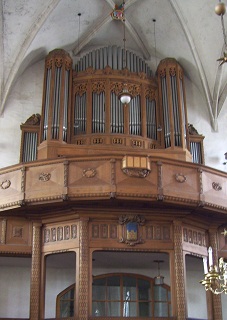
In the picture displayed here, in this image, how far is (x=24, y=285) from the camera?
18.2 meters

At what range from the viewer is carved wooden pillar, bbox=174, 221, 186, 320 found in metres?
14.8

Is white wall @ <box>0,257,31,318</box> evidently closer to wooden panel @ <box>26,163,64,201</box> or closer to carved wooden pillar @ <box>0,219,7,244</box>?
carved wooden pillar @ <box>0,219,7,244</box>

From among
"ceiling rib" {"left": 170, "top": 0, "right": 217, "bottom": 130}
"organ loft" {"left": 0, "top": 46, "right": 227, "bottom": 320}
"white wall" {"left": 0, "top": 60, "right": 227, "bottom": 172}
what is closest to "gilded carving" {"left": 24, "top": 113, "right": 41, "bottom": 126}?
"organ loft" {"left": 0, "top": 46, "right": 227, "bottom": 320}

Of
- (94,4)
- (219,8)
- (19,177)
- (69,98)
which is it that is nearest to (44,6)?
(94,4)

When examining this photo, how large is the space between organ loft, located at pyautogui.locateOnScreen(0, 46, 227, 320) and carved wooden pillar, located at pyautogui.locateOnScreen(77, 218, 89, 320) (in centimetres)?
3

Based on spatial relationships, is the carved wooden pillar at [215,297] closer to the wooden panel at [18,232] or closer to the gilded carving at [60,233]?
the gilded carving at [60,233]

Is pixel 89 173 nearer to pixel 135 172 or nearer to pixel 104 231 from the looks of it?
pixel 135 172

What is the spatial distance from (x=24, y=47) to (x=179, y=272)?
995 cm

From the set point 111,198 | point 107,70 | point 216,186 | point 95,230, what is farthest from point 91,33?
point 95,230

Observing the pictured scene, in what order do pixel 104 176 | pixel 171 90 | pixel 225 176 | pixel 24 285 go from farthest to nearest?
1. pixel 171 90
2. pixel 24 285
3. pixel 225 176
4. pixel 104 176

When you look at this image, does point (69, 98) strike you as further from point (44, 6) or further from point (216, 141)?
point (216, 141)

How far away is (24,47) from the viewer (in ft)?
64.2

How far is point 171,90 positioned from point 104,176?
5883mm

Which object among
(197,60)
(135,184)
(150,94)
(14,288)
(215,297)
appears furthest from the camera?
(197,60)
